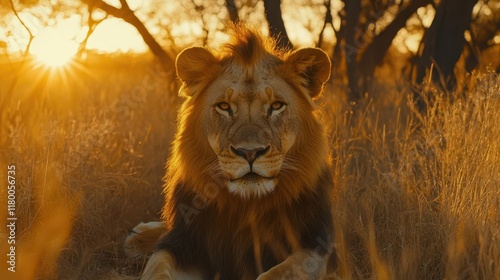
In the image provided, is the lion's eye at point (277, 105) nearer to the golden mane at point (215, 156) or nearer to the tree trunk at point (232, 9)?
the golden mane at point (215, 156)

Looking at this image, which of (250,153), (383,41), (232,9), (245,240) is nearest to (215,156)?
(250,153)

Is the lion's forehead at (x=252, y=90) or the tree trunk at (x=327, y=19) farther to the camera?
the tree trunk at (x=327, y=19)

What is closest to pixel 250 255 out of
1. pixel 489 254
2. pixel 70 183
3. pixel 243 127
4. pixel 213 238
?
pixel 213 238

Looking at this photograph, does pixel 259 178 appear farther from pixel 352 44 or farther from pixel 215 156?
pixel 352 44

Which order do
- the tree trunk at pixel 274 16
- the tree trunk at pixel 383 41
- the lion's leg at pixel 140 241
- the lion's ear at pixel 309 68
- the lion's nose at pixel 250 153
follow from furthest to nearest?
the tree trunk at pixel 383 41, the tree trunk at pixel 274 16, the lion's leg at pixel 140 241, the lion's ear at pixel 309 68, the lion's nose at pixel 250 153

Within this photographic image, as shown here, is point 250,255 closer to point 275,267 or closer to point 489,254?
point 275,267

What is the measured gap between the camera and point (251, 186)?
3.64 m

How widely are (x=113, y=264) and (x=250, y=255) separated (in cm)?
138

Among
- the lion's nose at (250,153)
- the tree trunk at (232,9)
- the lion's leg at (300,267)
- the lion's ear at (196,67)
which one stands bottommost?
the lion's leg at (300,267)

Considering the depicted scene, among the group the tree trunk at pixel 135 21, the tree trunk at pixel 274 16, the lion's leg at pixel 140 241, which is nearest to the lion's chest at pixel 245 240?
the lion's leg at pixel 140 241

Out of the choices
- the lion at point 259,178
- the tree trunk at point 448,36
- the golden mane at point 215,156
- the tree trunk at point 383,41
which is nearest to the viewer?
the lion at point 259,178

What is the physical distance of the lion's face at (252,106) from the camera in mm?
3645

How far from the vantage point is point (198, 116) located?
405 centimetres

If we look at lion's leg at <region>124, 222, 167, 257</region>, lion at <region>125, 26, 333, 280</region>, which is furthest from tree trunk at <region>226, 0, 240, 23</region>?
lion at <region>125, 26, 333, 280</region>
